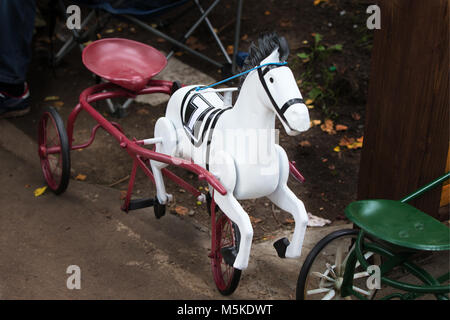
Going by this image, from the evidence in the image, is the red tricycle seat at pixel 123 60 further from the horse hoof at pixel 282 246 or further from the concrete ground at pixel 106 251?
the horse hoof at pixel 282 246

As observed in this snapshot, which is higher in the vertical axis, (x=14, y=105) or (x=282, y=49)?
(x=282, y=49)

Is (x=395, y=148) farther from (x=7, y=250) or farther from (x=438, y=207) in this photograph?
(x=7, y=250)

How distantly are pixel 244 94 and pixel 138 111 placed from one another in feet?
9.10

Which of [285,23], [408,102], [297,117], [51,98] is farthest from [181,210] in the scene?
[285,23]

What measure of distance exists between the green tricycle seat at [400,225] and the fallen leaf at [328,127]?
2.27 meters

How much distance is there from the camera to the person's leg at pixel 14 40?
4426 millimetres

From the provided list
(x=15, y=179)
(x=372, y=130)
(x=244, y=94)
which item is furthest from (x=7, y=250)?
(x=372, y=130)

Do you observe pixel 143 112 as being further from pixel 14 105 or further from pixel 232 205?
pixel 232 205

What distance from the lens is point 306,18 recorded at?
5.97 metres

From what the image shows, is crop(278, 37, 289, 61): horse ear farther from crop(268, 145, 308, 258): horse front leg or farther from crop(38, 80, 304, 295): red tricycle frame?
crop(38, 80, 304, 295): red tricycle frame

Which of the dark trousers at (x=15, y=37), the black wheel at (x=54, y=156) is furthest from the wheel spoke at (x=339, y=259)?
the dark trousers at (x=15, y=37)

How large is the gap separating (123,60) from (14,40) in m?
1.64

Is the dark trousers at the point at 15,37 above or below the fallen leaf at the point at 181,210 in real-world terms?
above

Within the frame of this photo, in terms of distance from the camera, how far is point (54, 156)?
430cm
